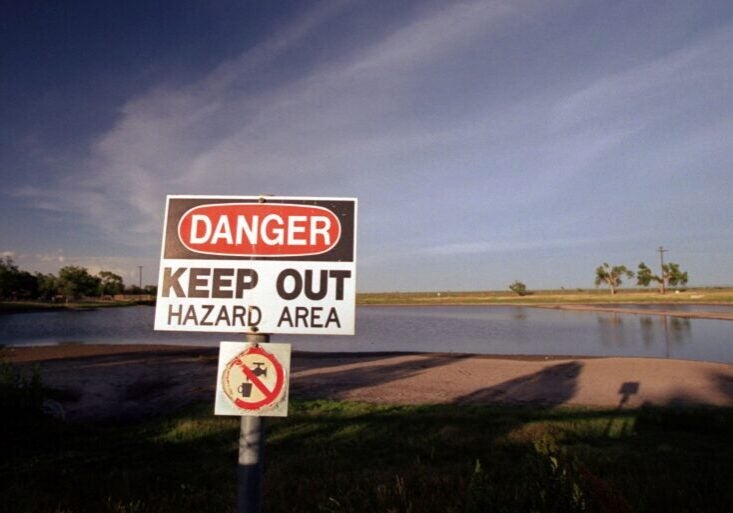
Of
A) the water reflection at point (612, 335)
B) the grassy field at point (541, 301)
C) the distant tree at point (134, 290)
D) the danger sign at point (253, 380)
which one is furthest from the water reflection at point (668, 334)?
the distant tree at point (134, 290)

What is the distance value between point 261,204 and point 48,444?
752 cm

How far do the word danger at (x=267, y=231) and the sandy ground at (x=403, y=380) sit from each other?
10569 millimetres

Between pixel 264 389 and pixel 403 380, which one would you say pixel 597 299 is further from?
pixel 264 389

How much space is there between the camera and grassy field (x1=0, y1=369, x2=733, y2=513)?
3.46m

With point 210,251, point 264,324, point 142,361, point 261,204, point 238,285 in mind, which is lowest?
point 142,361

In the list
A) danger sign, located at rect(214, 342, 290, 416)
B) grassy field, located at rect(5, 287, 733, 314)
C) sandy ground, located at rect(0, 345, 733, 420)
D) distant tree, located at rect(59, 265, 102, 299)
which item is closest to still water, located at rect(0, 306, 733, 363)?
sandy ground, located at rect(0, 345, 733, 420)

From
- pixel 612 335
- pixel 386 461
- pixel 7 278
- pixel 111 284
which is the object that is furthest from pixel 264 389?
pixel 111 284

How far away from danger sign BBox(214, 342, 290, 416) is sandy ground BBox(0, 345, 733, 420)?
34.6 ft

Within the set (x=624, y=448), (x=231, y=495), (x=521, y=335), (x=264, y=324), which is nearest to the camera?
(x=264, y=324)

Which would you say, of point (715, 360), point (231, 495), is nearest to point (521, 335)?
point (715, 360)

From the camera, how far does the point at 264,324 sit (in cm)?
231

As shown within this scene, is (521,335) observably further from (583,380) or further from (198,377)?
(198,377)

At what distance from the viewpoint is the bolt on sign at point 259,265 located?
7.74ft

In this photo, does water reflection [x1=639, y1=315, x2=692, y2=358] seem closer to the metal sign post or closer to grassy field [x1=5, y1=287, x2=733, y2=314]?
the metal sign post
